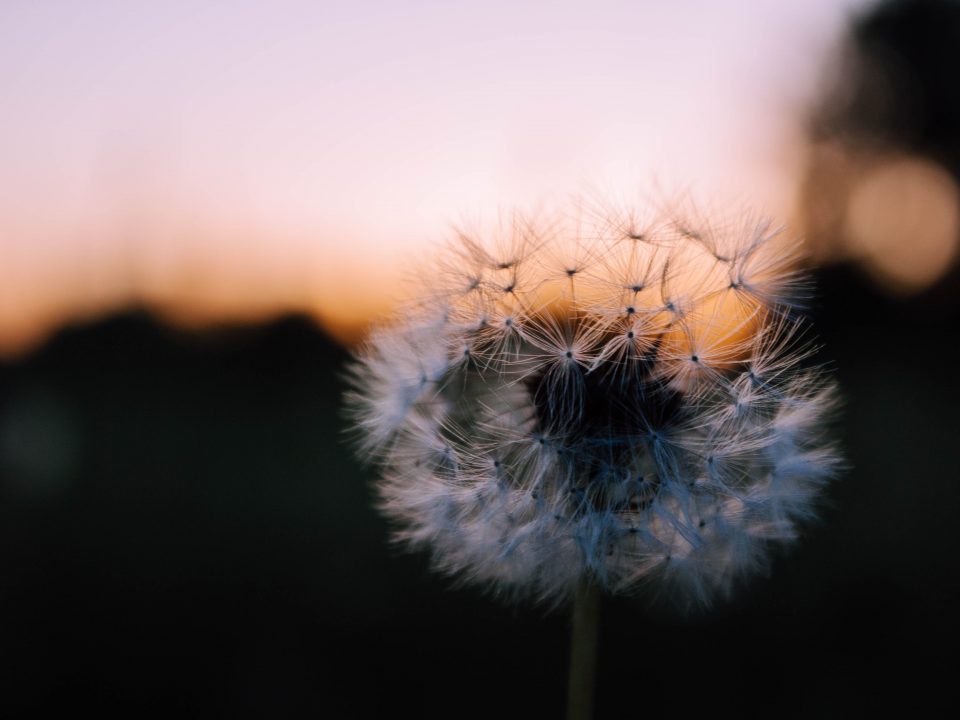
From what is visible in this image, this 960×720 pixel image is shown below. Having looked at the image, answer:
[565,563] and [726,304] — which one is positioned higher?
[726,304]

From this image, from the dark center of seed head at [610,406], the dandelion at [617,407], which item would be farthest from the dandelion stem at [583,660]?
the dark center of seed head at [610,406]

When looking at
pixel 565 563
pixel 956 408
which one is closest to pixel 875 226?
pixel 956 408

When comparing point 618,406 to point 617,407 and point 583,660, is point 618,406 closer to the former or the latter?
point 617,407

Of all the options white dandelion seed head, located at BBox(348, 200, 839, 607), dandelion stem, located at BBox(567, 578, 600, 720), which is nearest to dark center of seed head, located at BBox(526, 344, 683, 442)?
white dandelion seed head, located at BBox(348, 200, 839, 607)

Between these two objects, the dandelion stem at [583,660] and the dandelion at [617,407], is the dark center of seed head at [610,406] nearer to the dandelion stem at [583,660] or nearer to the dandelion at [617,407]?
the dandelion at [617,407]

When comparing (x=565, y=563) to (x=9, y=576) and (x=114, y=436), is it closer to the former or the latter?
(x=9, y=576)

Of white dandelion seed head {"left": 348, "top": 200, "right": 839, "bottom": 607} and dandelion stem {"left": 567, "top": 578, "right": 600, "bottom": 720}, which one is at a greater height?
white dandelion seed head {"left": 348, "top": 200, "right": 839, "bottom": 607}

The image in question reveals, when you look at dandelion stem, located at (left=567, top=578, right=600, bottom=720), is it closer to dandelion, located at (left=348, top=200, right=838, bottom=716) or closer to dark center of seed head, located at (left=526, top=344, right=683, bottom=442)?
dandelion, located at (left=348, top=200, right=838, bottom=716)

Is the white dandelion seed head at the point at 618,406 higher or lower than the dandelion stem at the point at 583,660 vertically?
higher

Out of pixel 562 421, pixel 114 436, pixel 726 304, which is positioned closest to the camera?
pixel 562 421
